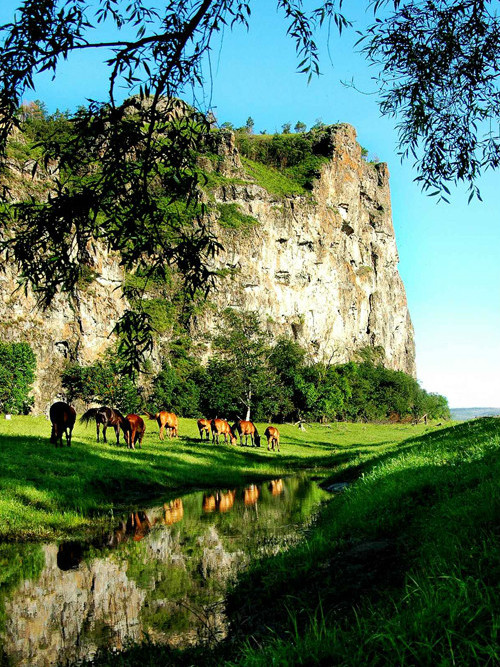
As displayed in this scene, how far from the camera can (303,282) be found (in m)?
128

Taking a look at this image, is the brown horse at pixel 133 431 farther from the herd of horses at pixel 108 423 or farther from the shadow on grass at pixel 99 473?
the shadow on grass at pixel 99 473

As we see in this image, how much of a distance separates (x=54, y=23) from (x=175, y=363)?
88.5 m

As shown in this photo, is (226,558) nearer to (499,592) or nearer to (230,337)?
(499,592)

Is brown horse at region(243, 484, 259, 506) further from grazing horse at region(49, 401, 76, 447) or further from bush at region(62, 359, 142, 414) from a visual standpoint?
bush at region(62, 359, 142, 414)

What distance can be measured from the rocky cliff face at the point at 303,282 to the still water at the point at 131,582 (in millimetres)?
70629

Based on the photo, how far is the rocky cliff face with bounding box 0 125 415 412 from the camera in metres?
81.7

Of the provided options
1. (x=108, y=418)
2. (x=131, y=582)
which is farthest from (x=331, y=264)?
(x=131, y=582)

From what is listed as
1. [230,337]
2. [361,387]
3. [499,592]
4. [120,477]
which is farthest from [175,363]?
[499,592]

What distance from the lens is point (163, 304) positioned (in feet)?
333

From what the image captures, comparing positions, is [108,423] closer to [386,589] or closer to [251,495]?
[251,495]

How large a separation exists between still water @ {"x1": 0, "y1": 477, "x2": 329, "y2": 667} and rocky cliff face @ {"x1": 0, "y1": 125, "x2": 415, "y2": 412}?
70.6m

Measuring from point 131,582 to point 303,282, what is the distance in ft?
403

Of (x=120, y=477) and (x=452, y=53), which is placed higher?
(x=452, y=53)

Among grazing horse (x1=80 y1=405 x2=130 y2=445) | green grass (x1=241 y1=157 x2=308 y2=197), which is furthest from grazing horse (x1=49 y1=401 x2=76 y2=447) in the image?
green grass (x1=241 y1=157 x2=308 y2=197)
